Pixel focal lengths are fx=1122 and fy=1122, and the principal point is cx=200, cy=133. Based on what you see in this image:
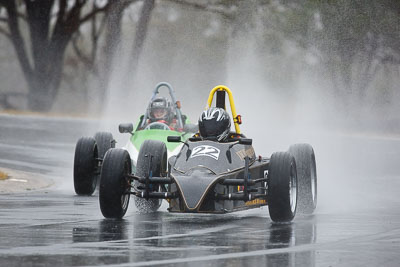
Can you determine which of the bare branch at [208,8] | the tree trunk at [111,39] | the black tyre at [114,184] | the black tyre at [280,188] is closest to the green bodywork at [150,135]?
the black tyre at [114,184]

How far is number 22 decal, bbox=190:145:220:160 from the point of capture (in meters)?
17.1

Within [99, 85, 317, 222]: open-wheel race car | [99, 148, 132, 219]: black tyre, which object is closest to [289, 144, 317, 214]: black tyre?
[99, 85, 317, 222]: open-wheel race car

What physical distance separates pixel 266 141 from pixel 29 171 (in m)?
11.1

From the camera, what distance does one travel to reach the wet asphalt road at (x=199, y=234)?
484 inches

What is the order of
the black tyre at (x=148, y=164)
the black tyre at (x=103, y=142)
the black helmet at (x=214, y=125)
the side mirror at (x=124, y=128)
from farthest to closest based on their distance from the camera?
the side mirror at (x=124, y=128)
the black tyre at (x=103, y=142)
the black helmet at (x=214, y=125)
the black tyre at (x=148, y=164)

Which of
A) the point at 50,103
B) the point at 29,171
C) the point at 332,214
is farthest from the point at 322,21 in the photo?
the point at 332,214

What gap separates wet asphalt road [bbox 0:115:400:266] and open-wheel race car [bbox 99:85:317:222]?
0.28 meters

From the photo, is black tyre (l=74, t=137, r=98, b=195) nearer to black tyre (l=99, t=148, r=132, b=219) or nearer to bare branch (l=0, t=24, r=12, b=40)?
black tyre (l=99, t=148, r=132, b=219)

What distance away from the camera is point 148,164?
700 inches

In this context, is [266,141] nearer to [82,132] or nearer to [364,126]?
[82,132]

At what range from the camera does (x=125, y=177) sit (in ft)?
54.7

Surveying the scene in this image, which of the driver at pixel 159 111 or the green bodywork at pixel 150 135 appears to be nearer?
the green bodywork at pixel 150 135

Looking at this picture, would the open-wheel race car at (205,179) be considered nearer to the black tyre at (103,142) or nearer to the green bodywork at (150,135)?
the black tyre at (103,142)

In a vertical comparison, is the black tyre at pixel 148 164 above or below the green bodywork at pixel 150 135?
below
